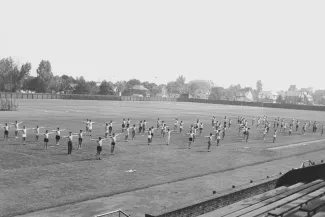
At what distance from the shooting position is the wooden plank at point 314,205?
8.02 metres

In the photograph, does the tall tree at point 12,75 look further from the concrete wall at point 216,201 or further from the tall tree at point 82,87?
the concrete wall at point 216,201

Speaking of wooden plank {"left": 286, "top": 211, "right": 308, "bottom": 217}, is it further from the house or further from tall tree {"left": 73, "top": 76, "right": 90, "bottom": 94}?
the house

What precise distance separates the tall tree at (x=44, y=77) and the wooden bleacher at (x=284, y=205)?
131 meters

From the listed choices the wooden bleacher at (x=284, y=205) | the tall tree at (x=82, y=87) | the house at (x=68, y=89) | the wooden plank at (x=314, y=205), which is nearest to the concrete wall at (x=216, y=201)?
the wooden bleacher at (x=284, y=205)

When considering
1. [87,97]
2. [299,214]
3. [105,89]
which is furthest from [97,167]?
[105,89]

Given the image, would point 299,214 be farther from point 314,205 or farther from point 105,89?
point 105,89

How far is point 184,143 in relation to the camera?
32.8m

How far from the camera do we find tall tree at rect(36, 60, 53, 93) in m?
133

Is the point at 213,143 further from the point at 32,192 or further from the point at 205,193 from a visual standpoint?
the point at 32,192

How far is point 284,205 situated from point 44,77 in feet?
438

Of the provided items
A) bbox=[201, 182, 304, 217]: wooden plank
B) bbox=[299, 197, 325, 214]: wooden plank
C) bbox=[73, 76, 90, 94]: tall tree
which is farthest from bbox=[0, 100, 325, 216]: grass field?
bbox=[73, 76, 90, 94]: tall tree

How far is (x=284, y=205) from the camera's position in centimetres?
896

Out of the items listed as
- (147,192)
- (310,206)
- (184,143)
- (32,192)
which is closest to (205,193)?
(147,192)

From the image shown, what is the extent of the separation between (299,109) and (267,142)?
98.5m
